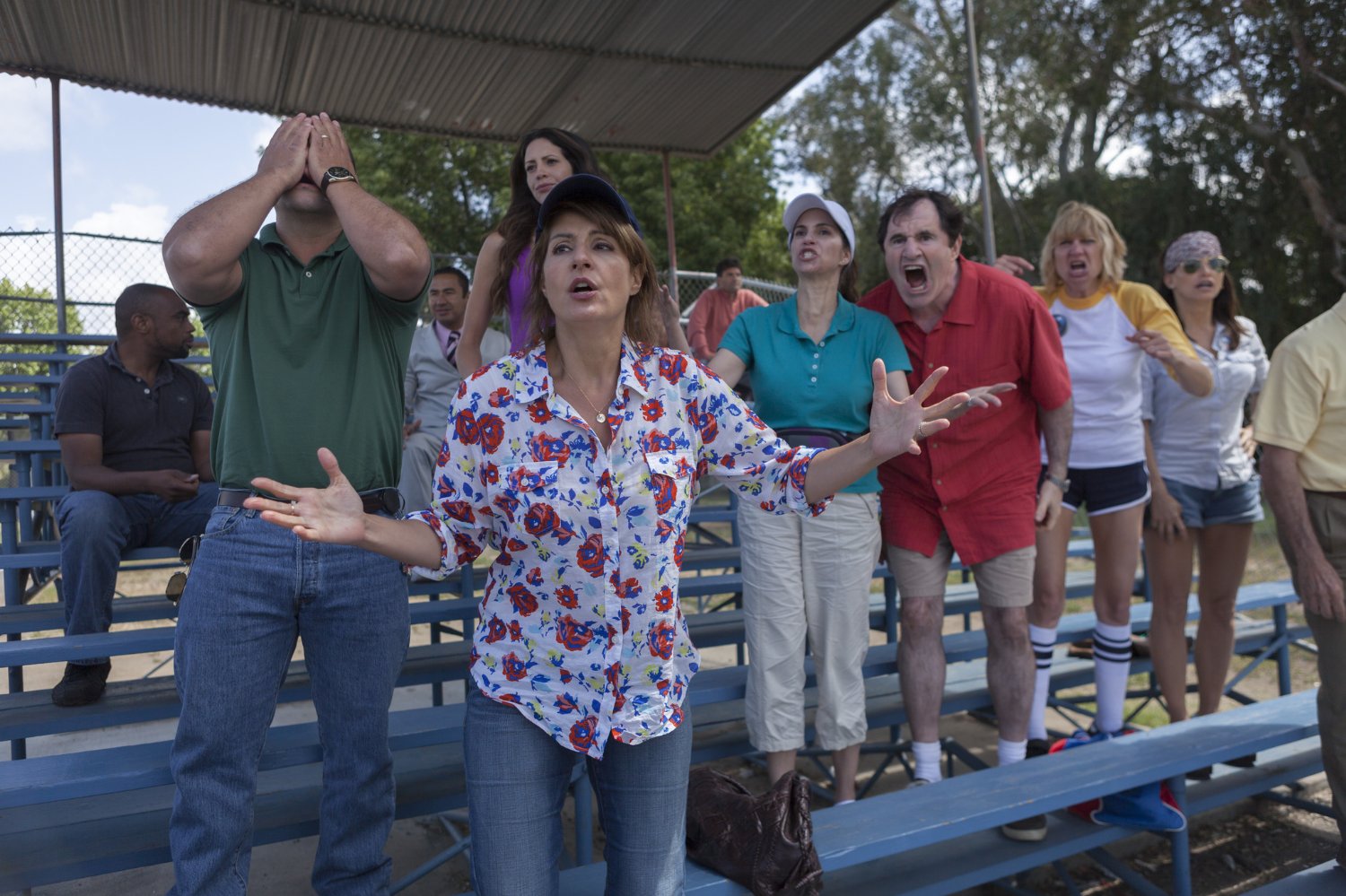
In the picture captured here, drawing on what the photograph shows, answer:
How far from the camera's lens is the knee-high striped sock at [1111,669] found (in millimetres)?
3850

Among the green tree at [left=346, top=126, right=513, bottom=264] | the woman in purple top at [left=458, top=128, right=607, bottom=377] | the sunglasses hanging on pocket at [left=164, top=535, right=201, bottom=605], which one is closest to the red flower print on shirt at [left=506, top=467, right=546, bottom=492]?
the sunglasses hanging on pocket at [left=164, top=535, right=201, bottom=605]

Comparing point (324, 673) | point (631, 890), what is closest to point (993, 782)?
point (631, 890)

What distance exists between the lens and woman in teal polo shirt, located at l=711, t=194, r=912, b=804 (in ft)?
10.1

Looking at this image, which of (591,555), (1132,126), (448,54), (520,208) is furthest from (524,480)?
(1132,126)

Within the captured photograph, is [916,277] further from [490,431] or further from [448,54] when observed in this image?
[448,54]

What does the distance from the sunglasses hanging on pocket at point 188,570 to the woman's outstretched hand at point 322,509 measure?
1.75ft

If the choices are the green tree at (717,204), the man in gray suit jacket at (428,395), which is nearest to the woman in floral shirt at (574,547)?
the man in gray suit jacket at (428,395)

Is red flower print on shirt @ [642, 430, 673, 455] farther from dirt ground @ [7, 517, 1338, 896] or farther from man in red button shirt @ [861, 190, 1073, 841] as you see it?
dirt ground @ [7, 517, 1338, 896]

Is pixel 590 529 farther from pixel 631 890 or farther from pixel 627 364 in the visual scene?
pixel 631 890

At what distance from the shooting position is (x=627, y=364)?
2037mm

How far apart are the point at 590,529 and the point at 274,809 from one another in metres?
1.82

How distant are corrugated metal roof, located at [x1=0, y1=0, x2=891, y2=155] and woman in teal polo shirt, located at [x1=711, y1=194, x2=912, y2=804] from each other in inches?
132

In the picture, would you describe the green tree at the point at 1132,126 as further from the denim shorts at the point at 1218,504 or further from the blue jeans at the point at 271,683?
the blue jeans at the point at 271,683

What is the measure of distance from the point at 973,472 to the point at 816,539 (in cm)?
63
